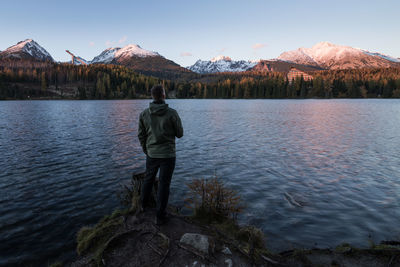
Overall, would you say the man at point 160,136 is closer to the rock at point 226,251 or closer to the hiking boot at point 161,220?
the hiking boot at point 161,220

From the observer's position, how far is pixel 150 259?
5.42 m

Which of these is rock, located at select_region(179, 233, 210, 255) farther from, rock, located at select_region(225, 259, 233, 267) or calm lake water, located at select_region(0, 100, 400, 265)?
calm lake water, located at select_region(0, 100, 400, 265)

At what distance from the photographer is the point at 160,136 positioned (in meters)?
6.43

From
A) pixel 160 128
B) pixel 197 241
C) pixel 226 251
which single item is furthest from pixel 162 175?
pixel 226 251

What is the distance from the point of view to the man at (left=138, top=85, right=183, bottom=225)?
6.40m

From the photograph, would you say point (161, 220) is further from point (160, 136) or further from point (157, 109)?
point (157, 109)

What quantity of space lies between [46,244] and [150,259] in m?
4.21

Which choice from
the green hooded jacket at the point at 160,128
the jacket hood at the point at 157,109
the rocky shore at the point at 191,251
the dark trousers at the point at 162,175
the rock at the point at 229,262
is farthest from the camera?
the dark trousers at the point at 162,175

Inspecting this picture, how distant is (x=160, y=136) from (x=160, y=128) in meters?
0.23

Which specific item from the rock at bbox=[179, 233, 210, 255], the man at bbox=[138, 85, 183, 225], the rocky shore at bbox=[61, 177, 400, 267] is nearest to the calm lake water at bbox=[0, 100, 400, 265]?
the rocky shore at bbox=[61, 177, 400, 267]

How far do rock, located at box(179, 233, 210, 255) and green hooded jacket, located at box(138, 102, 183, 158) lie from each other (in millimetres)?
2249

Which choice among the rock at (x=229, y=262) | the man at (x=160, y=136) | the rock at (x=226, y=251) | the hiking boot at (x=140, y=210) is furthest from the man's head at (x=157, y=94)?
the rock at (x=229, y=262)

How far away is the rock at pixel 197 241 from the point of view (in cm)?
559

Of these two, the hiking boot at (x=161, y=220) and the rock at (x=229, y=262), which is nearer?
the rock at (x=229, y=262)
